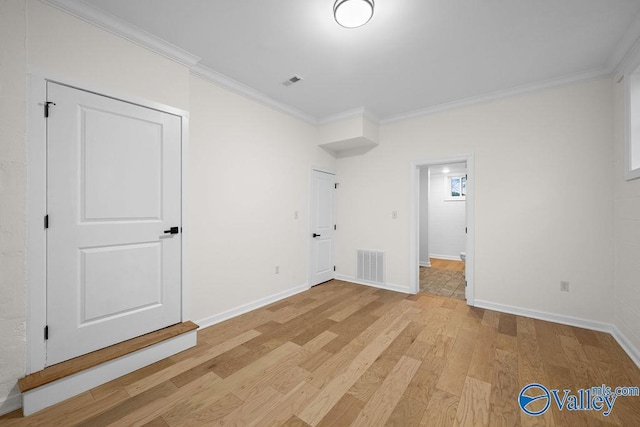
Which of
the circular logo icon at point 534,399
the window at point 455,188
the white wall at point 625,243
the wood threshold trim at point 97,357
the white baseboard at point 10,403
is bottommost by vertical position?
the circular logo icon at point 534,399

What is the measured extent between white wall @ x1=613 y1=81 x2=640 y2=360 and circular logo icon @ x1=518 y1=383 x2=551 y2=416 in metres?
1.10

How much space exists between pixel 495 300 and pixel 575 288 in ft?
2.68

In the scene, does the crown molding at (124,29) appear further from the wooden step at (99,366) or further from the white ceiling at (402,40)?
the wooden step at (99,366)

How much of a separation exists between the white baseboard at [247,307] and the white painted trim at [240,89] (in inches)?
107

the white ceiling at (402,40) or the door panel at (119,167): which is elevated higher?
the white ceiling at (402,40)

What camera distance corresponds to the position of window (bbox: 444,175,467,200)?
7.00m

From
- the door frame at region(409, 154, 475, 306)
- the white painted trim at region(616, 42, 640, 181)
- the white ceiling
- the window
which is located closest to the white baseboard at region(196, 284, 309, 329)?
the door frame at region(409, 154, 475, 306)

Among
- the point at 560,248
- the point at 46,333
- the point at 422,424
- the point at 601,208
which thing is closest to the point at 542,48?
the point at 601,208

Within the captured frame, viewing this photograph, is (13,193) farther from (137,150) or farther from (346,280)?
(346,280)

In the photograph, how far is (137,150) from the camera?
2.25 m

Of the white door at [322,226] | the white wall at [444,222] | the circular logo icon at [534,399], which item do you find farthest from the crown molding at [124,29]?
the white wall at [444,222]

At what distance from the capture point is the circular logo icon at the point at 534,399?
65.9 inches

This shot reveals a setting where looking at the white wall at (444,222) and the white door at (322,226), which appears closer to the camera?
the white door at (322,226)

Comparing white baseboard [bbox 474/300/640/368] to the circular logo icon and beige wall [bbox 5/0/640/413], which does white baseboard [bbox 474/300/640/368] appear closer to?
beige wall [bbox 5/0/640/413]
